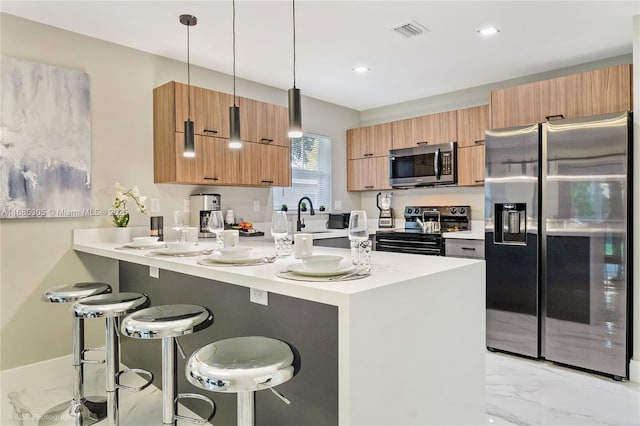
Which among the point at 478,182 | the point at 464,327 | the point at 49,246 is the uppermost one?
the point at 478,182

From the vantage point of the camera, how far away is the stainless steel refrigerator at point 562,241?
283 cm

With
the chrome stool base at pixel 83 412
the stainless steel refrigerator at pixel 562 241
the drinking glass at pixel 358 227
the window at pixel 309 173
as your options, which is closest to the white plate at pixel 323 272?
the drinking glass at pixel 358 227

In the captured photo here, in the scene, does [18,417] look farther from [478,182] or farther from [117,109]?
[478,182]

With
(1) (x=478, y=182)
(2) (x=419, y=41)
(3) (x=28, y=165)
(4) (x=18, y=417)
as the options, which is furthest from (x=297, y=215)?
(4) (x=18, y=417)

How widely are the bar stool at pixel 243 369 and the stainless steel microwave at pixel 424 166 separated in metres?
3.43

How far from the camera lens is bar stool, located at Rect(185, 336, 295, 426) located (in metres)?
1.25

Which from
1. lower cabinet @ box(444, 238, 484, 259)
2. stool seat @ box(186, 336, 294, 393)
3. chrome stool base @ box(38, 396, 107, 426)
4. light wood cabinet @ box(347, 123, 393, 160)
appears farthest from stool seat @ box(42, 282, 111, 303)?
light wood cabinet @ box(347, 123, 393, 160)

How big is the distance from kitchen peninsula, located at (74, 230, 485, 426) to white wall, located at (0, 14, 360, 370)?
130cm

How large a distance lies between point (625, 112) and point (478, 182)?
154cm

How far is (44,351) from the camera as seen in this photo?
9.95 feet

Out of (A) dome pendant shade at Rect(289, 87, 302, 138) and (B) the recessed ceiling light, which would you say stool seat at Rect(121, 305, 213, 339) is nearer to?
(A) dome pendant shade at Rect(289, 87, 302, 138)

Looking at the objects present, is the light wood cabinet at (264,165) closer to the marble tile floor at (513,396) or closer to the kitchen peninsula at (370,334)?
the kitchen peninsula at (370,334)

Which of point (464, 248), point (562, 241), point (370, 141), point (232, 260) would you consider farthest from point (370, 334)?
point (370, 141)

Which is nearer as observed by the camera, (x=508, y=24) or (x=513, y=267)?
(x=508, y=24)
